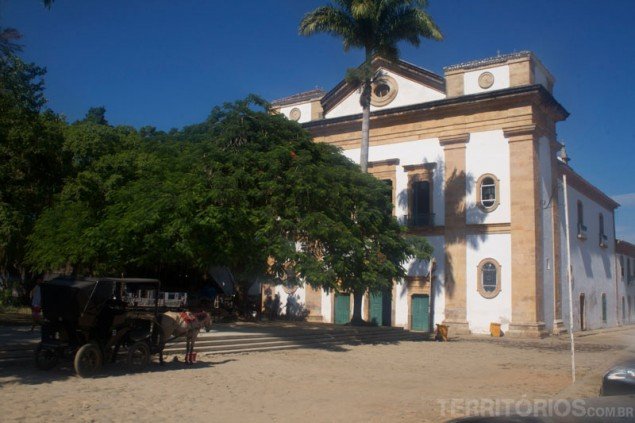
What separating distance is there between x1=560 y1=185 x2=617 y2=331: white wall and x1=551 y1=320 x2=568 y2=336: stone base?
102 centimetres

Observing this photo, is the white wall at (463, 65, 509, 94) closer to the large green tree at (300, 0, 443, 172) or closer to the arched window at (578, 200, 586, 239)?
the large green tree at (300, 0, 443, 172)

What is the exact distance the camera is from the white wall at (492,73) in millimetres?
28422

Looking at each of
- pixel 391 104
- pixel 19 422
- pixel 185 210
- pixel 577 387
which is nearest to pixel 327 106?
pixel 391 104

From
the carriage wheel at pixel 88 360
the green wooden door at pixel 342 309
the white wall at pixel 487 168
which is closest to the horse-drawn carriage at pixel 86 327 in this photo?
the carriage wheel at pixel 88 360

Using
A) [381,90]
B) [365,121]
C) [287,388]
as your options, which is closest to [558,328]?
[365,121]

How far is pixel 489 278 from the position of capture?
2745 centimetres

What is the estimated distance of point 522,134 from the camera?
27.3 meters

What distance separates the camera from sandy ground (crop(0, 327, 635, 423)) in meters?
8.33

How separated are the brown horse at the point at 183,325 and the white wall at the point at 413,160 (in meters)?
18.9

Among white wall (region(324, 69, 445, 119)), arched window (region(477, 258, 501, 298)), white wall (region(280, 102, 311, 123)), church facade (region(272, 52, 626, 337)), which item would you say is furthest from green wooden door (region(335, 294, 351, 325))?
white wall (region(280, 102, 311, 123))

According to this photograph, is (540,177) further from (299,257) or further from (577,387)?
(577,387)

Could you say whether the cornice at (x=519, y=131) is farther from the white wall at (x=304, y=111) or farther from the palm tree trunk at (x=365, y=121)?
the white wall at (x=304, y=111)

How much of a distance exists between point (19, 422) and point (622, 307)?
44.0 m

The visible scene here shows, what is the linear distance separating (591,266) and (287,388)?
99.4 ft
